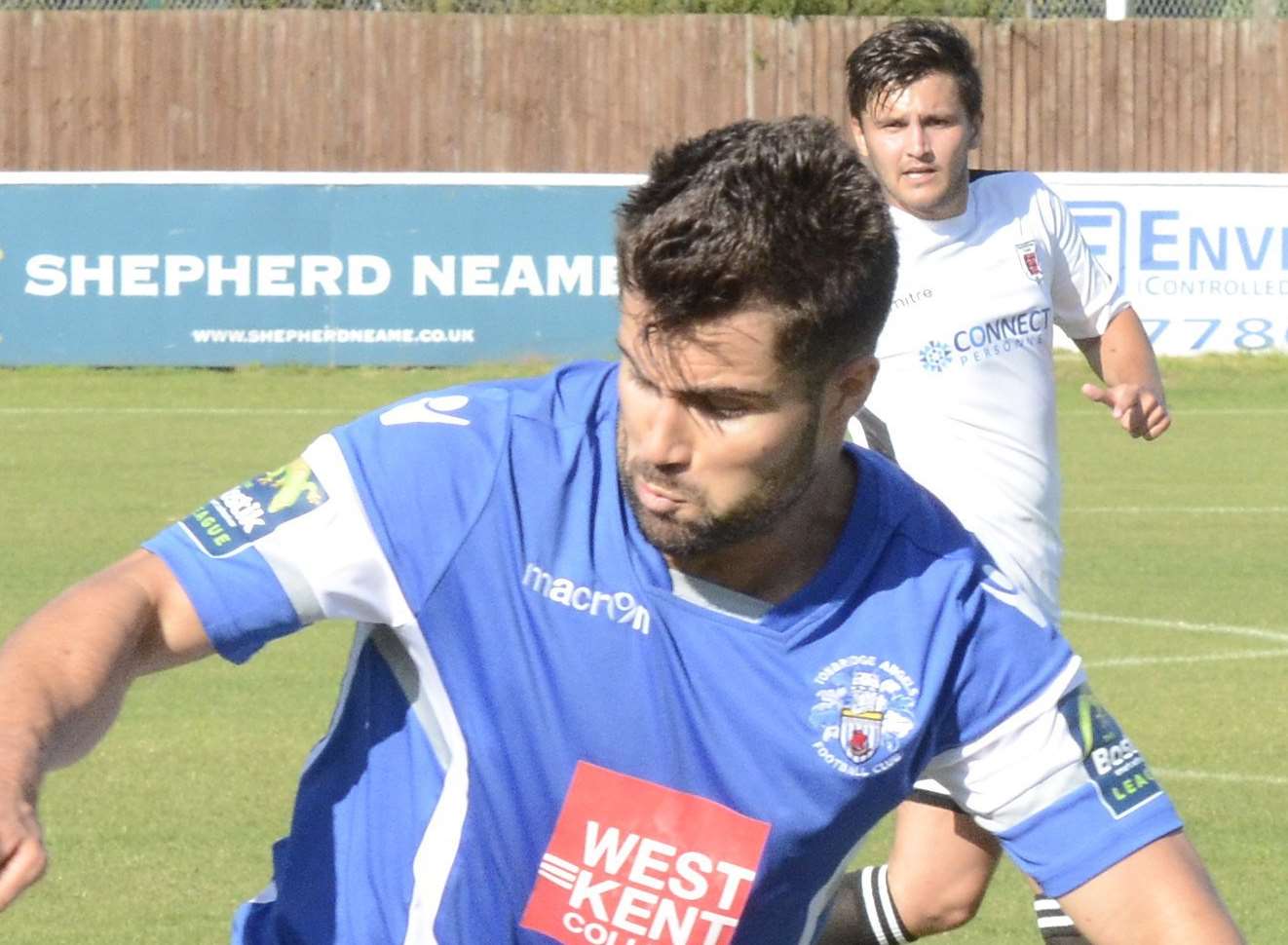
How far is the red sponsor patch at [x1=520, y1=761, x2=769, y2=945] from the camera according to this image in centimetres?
296

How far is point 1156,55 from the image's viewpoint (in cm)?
2503

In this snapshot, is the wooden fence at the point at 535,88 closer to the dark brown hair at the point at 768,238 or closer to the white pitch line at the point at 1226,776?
the white pitch line at the point at 1226,776

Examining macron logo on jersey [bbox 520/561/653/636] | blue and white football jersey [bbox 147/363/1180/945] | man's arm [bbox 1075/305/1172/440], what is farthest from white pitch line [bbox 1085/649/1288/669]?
macron logo on jersey [bbox 520/561/653/636]

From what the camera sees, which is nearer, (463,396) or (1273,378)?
(463,396)

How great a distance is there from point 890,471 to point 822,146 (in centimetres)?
55

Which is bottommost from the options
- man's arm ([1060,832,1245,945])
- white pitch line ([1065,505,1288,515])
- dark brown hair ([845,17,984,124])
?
white pitch line ([1065,505,1288,515])

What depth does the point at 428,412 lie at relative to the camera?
9.61ft

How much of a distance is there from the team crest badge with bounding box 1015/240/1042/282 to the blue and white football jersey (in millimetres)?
3036

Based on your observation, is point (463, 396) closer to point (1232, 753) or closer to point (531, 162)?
point (1232, 753)

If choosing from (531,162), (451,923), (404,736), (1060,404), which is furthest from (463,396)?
(531,162)

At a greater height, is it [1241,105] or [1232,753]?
[1241,105]

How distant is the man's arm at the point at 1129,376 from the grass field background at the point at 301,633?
1.49 m

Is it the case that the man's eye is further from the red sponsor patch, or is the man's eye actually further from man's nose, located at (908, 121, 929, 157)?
man's nose, located at (908, 121, 929, 157)

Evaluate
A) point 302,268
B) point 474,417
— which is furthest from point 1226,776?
point 302,268
